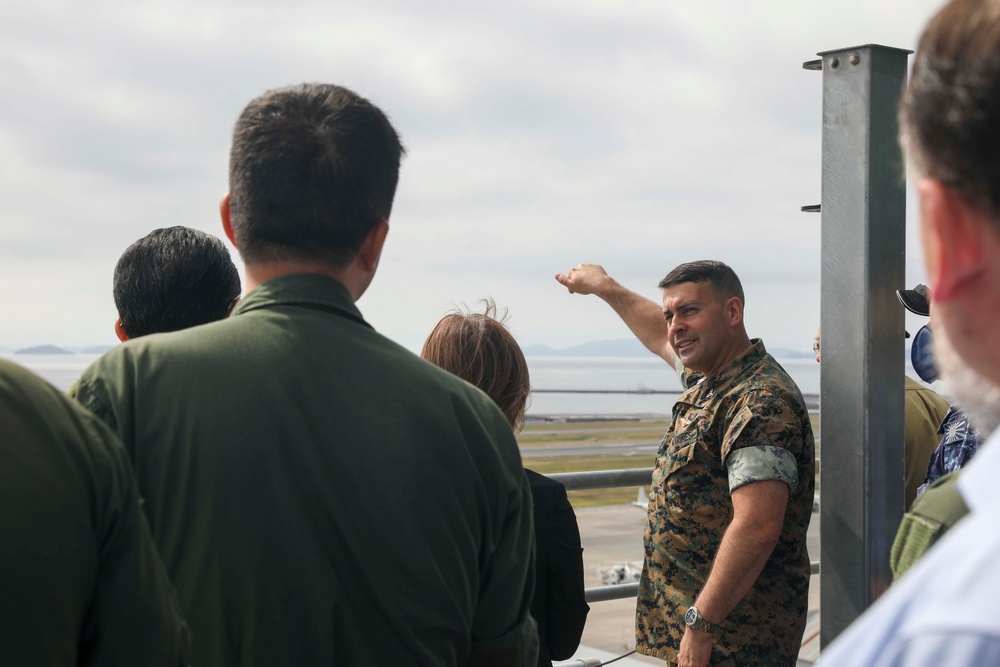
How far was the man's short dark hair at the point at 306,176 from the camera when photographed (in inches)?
69.1

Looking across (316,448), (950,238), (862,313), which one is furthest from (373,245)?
(862,313)

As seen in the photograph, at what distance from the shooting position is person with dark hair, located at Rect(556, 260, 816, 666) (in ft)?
11.1

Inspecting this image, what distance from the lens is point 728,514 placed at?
357 cm

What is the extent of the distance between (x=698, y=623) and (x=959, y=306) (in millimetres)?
2783

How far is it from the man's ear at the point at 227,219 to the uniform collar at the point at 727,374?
2.30 m

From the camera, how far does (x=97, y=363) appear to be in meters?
1.63

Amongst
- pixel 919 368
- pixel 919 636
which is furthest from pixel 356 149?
pixel 919 368

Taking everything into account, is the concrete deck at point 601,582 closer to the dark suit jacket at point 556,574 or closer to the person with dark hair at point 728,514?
the person with dark hair at point 728,514

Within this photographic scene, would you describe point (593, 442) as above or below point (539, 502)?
below

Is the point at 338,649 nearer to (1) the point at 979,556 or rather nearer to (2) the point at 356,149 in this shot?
(2) the point at 356,149

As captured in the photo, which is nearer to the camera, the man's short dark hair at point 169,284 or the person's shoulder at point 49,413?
the person's shoulder at point 49,413

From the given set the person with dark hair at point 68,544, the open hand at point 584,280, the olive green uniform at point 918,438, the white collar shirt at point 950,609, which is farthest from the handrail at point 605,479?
the white collar shirt at point 950,609

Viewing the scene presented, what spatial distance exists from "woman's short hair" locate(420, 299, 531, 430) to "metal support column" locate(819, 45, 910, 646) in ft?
3.18

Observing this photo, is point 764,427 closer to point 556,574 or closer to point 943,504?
point 556,574
